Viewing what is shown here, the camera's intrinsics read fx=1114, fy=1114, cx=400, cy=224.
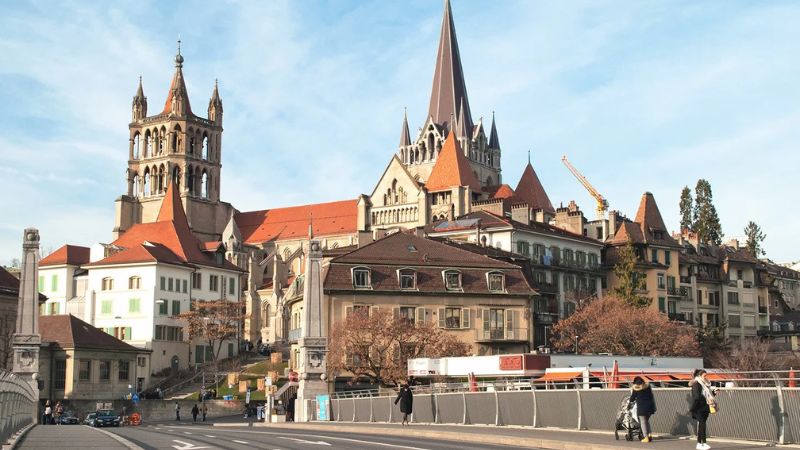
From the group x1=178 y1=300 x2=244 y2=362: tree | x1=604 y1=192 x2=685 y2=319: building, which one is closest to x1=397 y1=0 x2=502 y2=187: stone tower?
x1=604 y1=192 x2=685 y2=319: building

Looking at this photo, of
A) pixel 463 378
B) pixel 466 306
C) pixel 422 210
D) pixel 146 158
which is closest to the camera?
pixel 463 378

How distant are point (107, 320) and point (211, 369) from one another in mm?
11367

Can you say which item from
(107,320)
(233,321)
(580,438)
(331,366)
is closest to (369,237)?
(233,321)

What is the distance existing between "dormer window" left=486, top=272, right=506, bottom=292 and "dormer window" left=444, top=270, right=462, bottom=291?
2259 millimetres

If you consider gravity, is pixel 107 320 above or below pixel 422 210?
below

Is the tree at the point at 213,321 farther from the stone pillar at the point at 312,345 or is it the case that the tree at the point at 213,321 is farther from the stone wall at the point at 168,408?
the stone pillar at the point at 312,345

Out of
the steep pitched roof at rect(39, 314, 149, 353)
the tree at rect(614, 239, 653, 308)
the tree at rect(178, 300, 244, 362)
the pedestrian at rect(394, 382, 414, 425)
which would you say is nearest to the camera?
the pedestrian at rect(394, 382, 414, 425)

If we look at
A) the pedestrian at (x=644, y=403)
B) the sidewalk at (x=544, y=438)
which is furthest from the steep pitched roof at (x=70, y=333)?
the pedestrian at (x=644, y=403)

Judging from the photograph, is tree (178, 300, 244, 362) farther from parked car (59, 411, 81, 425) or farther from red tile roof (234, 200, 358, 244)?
red tile roof (234, 200, 358, 244)

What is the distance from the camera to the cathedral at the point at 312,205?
151 m

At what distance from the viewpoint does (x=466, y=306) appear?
257ft

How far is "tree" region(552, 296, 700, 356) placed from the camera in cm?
8425

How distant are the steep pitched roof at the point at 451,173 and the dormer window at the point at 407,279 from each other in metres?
72.3

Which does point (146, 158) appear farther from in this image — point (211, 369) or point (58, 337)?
point (58, 337)
